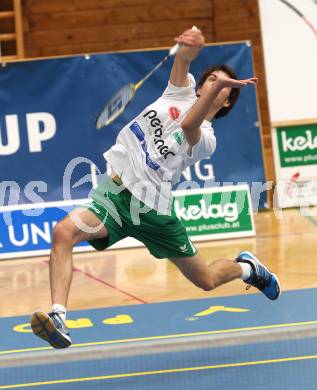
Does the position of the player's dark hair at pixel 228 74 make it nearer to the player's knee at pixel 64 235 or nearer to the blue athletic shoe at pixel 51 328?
the player's knee at pixel 64 235

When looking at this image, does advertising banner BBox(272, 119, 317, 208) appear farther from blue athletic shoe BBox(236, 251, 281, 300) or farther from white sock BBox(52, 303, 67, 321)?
white sock BBox(52, 303, 67, 321)

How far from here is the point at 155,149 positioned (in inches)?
197

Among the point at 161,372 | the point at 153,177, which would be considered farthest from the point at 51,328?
the point at 153,177

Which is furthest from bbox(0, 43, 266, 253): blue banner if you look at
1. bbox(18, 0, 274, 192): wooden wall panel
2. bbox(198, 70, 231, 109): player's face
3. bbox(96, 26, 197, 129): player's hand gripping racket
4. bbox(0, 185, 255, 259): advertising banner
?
bbox(198, 70, 231, 109): player's face

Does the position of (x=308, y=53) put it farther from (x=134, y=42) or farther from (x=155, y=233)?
(x=155, y=233)

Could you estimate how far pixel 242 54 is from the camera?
9680 millimetres

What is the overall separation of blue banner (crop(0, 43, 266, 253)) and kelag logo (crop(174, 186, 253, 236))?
520 millimetres

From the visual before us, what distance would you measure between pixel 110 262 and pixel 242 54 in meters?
2.84

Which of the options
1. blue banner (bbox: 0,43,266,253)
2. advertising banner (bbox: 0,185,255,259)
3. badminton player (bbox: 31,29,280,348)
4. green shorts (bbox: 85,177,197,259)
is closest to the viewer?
badminton player (bbox: 31,29,280,348)

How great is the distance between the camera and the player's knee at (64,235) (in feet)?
15.4

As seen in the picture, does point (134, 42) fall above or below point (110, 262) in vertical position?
above

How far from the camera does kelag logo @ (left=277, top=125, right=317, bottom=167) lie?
1026 cm

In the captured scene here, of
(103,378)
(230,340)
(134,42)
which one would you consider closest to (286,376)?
(230,340)

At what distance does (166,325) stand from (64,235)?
1506 mm
